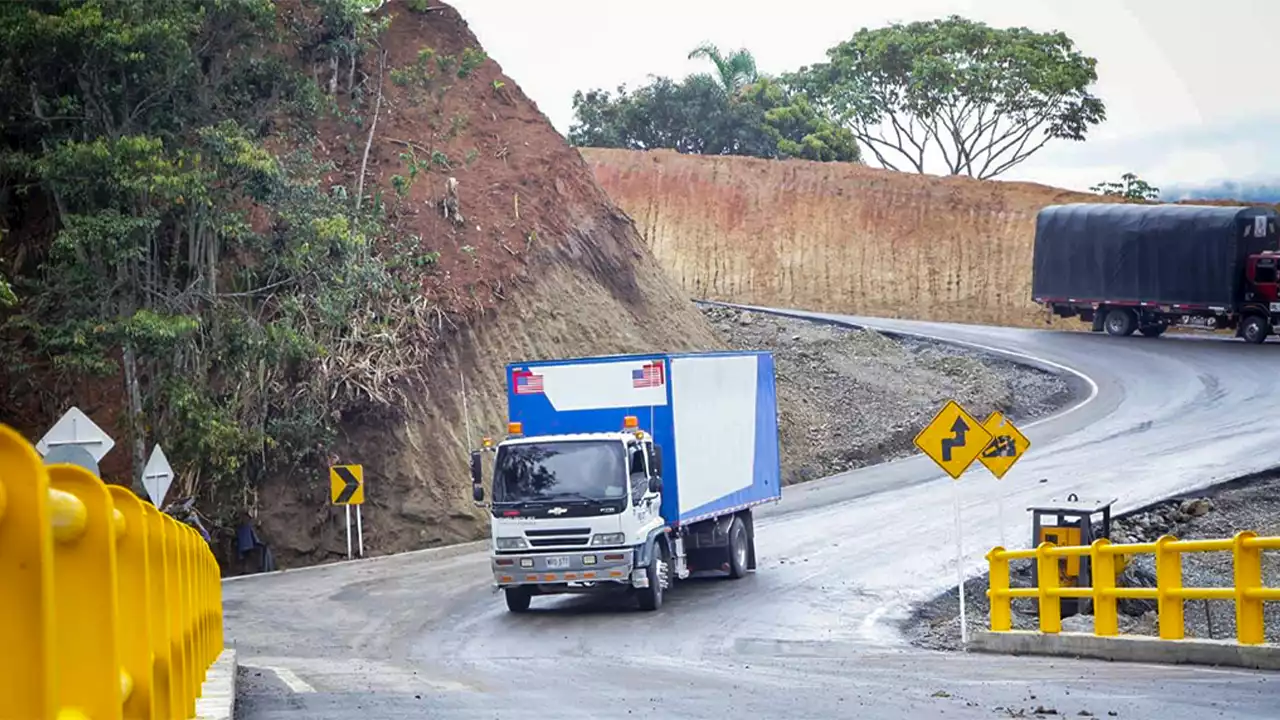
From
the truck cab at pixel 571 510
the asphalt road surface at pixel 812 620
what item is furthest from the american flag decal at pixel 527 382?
the asphalt road surface at pixel 812 620

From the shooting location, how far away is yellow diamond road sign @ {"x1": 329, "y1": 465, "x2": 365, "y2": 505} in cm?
3062

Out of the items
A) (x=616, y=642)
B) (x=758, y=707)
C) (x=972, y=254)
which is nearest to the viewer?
(x=758, y=707)

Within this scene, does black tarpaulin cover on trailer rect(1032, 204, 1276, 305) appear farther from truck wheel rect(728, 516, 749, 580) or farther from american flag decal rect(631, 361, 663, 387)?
american flag decal rect(631, 361, 663, 387)

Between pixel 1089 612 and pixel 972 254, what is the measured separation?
2175 inches

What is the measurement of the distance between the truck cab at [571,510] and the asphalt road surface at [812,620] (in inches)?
29.6

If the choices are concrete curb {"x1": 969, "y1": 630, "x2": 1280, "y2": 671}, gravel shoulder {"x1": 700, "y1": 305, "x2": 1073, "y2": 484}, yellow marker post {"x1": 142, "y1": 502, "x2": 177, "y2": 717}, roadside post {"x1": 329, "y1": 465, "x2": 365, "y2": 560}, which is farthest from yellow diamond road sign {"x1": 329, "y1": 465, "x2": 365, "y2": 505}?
yellow marker post {"x1": 142, "y1": 502, "x2": 177, "y2": 717}

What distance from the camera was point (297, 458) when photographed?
110ft

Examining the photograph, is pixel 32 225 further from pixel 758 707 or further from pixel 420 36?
pixel 758 707

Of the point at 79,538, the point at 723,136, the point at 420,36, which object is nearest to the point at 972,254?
the point at 723,136

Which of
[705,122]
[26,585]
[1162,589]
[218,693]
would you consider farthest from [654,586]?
[705,122]

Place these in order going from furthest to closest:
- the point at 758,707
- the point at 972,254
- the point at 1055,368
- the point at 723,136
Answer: the point at 723,136, the point at 972,254, the point at 1055,368, the point at 758,707

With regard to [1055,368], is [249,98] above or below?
above

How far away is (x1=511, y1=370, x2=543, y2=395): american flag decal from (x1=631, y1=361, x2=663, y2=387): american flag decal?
1.39 m

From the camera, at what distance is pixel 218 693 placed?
32.7 feet
